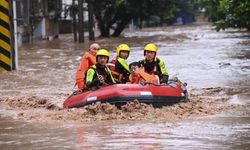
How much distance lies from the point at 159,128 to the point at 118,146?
4.71 feet

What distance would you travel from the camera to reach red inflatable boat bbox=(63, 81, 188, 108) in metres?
10.3

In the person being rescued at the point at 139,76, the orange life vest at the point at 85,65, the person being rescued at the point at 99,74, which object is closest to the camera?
the person being rescued at the point at 99,74

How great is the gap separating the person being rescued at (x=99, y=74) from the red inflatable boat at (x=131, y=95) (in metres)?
0.27

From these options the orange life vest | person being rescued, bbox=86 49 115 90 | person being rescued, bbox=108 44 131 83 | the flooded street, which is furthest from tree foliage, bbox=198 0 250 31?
person being rescued, bbox=86 49 115 90

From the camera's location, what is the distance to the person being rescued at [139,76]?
11239mm

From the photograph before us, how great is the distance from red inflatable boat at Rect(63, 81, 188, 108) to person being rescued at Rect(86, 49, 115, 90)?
0.88ft

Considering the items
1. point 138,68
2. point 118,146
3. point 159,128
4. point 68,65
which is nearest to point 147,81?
point 138,68

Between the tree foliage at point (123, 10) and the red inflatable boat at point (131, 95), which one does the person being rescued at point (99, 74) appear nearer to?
the red inflatable boat at point (131, 95)

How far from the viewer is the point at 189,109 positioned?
1077 cm

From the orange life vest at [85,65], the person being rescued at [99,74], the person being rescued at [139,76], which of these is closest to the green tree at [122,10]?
the orange life vest at [85,65]

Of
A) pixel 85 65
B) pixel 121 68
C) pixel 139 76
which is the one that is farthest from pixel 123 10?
pixel 139 76

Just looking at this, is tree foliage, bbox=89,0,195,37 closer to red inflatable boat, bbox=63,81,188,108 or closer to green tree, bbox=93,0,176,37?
green tree, bbox=93,0,176,37

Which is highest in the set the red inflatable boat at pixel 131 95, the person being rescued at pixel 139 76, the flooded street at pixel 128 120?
the person being rescued at pixel 139 76

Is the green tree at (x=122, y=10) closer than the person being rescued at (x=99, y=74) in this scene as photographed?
No
